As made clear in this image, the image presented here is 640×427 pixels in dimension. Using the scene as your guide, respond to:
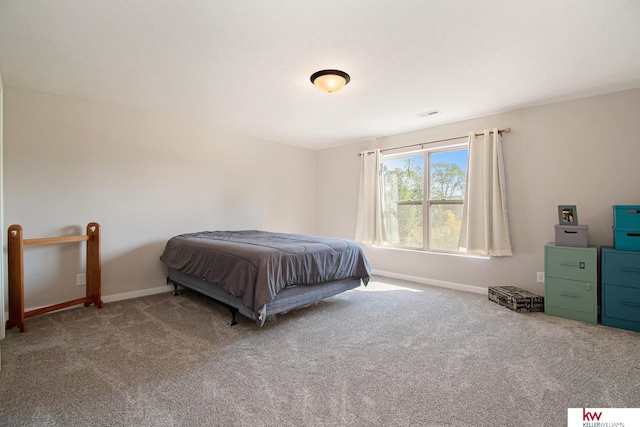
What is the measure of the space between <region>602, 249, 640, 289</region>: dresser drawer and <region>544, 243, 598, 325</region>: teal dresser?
80mm

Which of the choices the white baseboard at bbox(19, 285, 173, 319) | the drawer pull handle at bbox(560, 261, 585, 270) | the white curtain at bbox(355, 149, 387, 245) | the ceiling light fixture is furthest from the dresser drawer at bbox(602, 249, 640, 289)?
the white baseboard at bbox(19, 285, 173, 319)

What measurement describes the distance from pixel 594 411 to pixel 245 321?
2.53 metres

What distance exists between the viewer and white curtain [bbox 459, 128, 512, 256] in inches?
136

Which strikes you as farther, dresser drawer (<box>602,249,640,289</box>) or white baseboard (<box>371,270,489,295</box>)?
white baseboard (<box>371,270,489,295</box>)

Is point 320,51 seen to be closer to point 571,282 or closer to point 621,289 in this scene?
point 571,282

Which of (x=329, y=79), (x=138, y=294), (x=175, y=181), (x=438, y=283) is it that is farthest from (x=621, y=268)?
(x=138, y=294)

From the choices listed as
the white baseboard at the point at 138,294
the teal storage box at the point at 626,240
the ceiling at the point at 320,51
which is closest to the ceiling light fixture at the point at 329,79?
the ceiling at the point at 320,51

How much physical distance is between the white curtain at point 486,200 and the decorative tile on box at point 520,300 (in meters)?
0.49

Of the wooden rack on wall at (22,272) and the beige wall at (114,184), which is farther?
the beige wall at (114,184)

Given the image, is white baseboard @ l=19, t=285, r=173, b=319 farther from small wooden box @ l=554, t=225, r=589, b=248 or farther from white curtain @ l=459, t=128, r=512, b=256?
small wooden box @ l=554, t=225, r=589, b=248

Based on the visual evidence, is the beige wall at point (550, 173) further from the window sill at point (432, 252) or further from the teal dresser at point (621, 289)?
the teal dresser at point (621, 289)

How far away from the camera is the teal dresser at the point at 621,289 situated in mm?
2514

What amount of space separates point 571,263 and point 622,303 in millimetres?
473

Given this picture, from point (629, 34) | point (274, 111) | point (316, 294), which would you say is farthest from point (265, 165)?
point (629, 34)
